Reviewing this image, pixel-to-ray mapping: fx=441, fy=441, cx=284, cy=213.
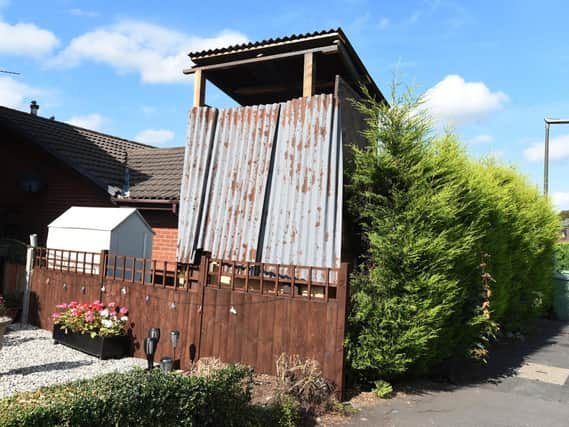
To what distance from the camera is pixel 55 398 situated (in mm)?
3852

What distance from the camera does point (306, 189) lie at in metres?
7.14

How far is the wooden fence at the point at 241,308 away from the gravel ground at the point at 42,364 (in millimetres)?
774

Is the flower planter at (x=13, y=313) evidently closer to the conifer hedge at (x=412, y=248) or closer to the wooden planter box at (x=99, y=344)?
the wooden planter box at (x=99, y=344)

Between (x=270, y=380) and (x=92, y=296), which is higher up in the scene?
(x=92, y=296)

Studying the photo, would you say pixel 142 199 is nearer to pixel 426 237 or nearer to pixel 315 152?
pixel 315 152

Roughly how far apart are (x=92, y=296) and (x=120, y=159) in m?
7.14

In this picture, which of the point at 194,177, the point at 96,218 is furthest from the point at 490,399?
the point at 96,218

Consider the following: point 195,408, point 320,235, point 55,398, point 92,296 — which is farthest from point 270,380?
point 92,296

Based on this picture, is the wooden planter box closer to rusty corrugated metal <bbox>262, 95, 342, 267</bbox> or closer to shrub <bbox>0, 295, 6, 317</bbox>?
shrub <bbox>0, 295, 6, 317</bbox>

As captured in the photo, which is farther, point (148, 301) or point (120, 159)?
point (120, 159)

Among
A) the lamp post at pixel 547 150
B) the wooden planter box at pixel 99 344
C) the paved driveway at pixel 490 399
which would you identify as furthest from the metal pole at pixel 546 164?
the wooden planter box at pixel 99 344

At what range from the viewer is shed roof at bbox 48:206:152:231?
349 inches

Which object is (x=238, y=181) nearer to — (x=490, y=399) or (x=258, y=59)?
(x=258, y=59)

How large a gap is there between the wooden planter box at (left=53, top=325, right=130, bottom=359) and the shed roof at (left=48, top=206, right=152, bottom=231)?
2.11m
